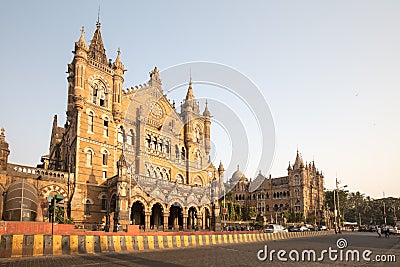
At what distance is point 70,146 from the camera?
39.6 m

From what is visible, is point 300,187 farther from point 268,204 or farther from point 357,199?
point 357,199

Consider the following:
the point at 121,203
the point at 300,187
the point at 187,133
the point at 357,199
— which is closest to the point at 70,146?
the point at 121,203

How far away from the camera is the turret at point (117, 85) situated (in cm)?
4175

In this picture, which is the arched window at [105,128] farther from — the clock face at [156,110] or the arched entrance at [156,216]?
the arched entrance at [156,216]

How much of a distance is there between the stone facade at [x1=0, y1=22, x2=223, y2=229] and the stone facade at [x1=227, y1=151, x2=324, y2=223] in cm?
4789

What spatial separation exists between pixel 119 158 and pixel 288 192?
7178 centimetres

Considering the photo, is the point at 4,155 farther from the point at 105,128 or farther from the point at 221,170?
the point at 221,170

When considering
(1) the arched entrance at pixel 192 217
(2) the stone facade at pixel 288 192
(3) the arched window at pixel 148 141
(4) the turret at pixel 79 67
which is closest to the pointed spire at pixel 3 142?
(4) the turret at pixel 79 67

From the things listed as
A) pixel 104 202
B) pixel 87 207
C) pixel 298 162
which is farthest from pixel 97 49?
pixel 298 162

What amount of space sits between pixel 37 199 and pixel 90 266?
21623mm

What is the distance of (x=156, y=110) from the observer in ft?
162

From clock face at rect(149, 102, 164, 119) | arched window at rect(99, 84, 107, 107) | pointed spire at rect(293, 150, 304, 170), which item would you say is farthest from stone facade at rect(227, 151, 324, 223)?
arched window at rect(99, 84, 107, 107)

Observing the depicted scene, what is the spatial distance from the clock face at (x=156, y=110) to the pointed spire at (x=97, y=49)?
858 centimetres

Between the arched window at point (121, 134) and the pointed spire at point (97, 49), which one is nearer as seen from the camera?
the arched window at point (121, 134)
